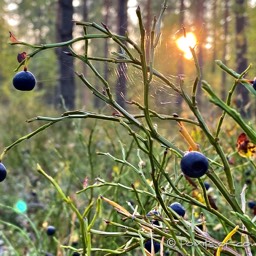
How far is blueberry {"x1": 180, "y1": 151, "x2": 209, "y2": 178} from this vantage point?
0.84 meters

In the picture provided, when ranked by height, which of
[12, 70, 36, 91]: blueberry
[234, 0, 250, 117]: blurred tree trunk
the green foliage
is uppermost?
[234, 0, 250, 117]: blurred tree trunk

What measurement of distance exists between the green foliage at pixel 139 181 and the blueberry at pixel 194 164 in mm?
74

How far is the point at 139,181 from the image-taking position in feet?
10.8

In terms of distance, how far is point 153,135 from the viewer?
93 centimetres

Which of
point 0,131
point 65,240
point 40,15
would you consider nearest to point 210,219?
point 65,240

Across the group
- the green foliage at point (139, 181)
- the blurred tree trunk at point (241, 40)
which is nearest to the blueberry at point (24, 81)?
the green foliage at point (139, 181)

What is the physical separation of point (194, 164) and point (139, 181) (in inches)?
96.7

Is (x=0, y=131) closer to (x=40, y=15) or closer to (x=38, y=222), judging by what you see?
(x=38, y=222)

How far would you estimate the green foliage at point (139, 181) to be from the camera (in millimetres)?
938

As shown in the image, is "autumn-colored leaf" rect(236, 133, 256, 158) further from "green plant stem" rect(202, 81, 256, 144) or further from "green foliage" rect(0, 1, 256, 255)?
"green plant stem" rect(202, 81, 256, 144)

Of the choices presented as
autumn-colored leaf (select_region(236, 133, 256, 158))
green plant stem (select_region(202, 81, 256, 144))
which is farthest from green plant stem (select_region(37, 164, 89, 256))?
autumn-colored leaf (select_region(236, 133, 256, 158))

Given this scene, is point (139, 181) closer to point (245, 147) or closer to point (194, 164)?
point (245, 147)

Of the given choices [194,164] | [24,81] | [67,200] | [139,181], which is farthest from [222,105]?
[139,181]

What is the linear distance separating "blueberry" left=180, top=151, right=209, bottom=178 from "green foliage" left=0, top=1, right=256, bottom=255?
0.07 metres
